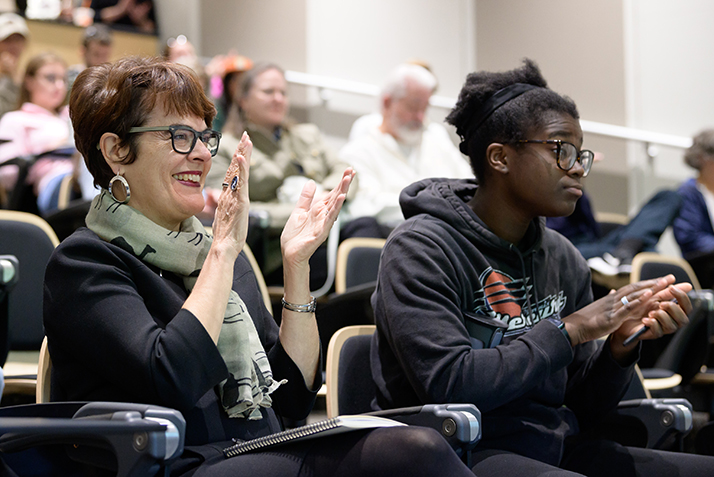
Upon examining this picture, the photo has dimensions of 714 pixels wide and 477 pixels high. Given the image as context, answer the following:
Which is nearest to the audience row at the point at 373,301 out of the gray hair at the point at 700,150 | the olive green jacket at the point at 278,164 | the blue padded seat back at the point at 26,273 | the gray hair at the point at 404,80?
the blue padded seat back at the point at 26,273

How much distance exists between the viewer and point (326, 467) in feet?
4.11

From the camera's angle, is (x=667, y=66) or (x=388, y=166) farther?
(x=667, y=66)

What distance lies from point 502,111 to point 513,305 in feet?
1.50

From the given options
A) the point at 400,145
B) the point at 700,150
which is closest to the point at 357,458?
the point at 400,145

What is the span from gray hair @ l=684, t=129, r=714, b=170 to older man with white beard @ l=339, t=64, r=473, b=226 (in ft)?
Result: 4.76

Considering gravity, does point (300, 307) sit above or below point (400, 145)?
below

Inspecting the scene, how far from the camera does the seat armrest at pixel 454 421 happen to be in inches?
54.8

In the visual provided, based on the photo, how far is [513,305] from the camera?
5.78ft

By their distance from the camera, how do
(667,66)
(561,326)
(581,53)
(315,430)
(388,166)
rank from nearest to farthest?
(315,430)
(561,326)
(388,166)
(667,66)
(581,53)

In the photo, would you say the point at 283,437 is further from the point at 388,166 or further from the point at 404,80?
the point at 404,80

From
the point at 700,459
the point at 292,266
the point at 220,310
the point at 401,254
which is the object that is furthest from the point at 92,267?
the point at 700,459

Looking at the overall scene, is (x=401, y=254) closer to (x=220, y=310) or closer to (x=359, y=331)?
(x=359, y=331)

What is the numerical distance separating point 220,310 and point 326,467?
33cm

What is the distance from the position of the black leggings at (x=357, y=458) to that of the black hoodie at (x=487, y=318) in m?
0.33
